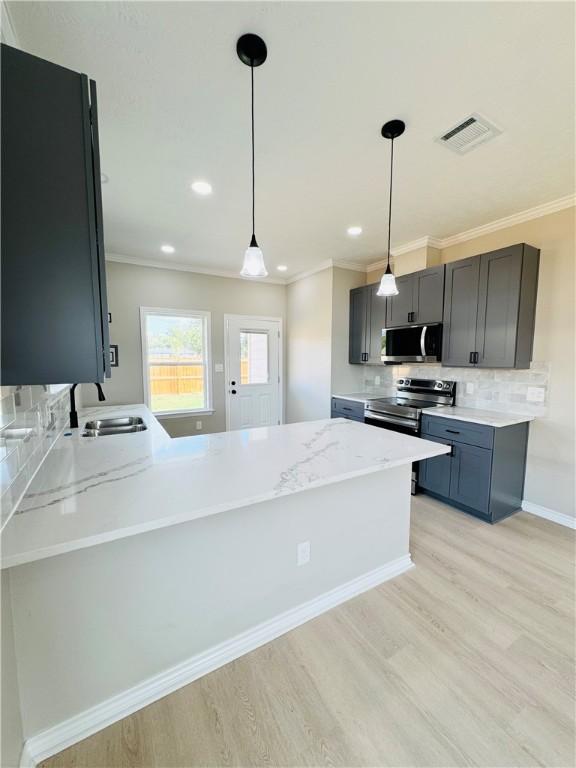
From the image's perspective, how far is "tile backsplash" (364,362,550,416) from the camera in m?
2.90

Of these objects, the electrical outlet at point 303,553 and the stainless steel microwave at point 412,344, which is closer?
the electrical outlet at point 303,553

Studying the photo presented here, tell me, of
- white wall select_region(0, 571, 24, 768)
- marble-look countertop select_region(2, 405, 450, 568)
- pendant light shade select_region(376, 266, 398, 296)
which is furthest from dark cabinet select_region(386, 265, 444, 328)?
white wall select_region(0, 571, 24, 768)

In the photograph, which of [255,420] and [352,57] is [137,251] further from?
[352,57]

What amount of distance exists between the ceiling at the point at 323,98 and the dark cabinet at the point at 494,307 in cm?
49

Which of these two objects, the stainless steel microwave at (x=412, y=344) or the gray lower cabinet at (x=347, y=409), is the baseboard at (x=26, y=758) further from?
the stainless steel microwave at (x=412, y=344)

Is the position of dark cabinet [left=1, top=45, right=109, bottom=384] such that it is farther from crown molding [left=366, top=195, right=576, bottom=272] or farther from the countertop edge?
crown molding [left=366, top=195, right=576, bottom=272]

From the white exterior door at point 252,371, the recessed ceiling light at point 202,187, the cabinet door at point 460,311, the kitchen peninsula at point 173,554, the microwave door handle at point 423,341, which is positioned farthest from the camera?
the white exterior door at point 252,371

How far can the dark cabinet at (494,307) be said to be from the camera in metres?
2.78

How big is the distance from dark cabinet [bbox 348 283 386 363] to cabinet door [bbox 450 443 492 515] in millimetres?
1574

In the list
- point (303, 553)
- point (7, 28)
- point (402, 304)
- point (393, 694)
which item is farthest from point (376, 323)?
point (7, 28)

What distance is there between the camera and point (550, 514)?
289 centimetres

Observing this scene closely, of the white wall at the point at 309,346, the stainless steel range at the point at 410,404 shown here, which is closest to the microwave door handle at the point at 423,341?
the stainless steel range at the point at 410,404

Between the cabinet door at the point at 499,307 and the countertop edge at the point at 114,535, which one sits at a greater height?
the cabinet door at the point at 499,307

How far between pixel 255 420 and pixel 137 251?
9.60 ft
